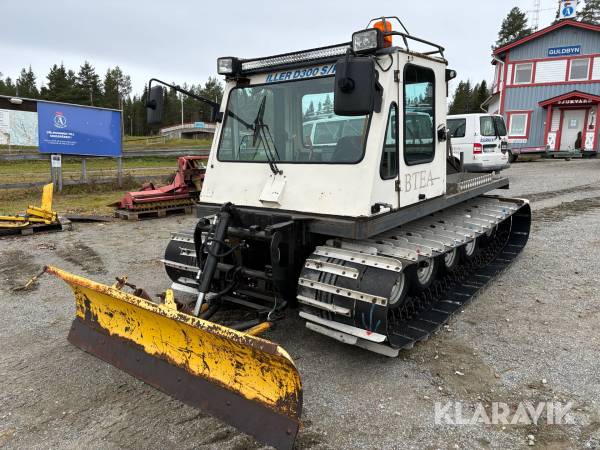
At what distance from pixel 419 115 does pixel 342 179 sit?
1.10 meters

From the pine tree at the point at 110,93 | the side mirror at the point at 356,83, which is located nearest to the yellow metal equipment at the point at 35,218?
the side mirror at the point at 356,83

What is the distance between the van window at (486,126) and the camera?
512 inches

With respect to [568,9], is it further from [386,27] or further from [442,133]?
[386,27]

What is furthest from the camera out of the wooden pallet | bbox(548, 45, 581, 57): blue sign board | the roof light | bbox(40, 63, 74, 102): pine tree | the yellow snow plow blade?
bbox(40, 63, 74, 102): pine tree

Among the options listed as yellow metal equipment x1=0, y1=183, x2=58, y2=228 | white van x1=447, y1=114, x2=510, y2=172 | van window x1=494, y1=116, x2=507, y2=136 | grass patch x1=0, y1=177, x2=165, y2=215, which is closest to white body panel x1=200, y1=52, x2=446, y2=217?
yellow metal equipment x1=0, y1=183, x2=58, y2=228

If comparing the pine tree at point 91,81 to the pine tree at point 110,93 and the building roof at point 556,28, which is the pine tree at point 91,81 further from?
the building roof at point 556,28

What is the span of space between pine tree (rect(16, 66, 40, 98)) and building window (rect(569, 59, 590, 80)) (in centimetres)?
7018

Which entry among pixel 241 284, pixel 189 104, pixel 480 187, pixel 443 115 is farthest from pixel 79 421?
pixel 189 104

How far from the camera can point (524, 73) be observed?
82.5 feet

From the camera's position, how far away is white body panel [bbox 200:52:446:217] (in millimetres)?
3738

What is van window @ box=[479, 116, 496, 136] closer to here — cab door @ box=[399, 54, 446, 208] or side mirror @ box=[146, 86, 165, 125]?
cab door @ box=[399, 54, 446, 208]

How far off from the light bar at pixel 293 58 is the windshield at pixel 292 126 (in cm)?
18

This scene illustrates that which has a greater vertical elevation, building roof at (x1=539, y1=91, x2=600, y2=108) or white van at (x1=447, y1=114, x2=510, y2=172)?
building roof at (x1=539, y1=91, x2=600, y2=108)

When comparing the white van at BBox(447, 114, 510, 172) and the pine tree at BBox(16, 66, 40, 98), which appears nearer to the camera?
the white van at BBox(447, 114, 510, 172)
